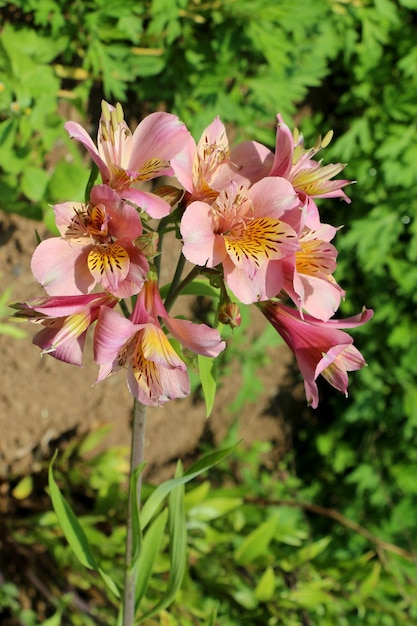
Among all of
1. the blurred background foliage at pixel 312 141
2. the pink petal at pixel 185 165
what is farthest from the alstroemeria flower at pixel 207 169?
the blurred background foliage at pixel 312 141

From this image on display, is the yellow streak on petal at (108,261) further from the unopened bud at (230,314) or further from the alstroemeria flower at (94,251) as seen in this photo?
the unopened bud at (230,314)

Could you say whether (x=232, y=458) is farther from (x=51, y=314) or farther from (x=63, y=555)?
(x=51, y=314)

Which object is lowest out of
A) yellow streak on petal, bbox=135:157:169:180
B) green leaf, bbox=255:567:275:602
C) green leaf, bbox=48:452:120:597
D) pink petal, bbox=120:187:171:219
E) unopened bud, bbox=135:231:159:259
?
green leaf, bbox=255:567:275:602

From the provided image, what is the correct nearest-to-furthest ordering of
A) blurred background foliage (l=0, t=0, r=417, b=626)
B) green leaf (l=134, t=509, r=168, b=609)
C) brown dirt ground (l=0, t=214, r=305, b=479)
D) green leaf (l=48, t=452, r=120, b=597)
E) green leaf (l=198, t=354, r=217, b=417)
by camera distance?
green leaf (l=198, t=354, r=217, b=417)
green leaf (l=48, t=452, r=120, b=597)
green leaf (l=134, t=509, r=168, b=609)
blurred background foliage (l=0, t=0, r=417, b=626)
brown dirt ground (l=0, t=214, r=305, b=479)

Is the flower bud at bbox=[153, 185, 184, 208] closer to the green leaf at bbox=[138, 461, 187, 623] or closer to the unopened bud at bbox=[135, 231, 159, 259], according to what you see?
the unopened bud at bbox=[135, 231, 159, 259]

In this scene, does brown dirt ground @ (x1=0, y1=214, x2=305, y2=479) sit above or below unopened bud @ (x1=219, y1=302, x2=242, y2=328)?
below

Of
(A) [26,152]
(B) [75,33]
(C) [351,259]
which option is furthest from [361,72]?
(A) [26,152]

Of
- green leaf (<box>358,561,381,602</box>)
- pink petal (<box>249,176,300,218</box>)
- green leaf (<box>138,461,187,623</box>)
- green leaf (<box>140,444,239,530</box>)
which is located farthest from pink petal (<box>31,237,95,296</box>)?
green leaf (<box>358,561,381,602</box>)
